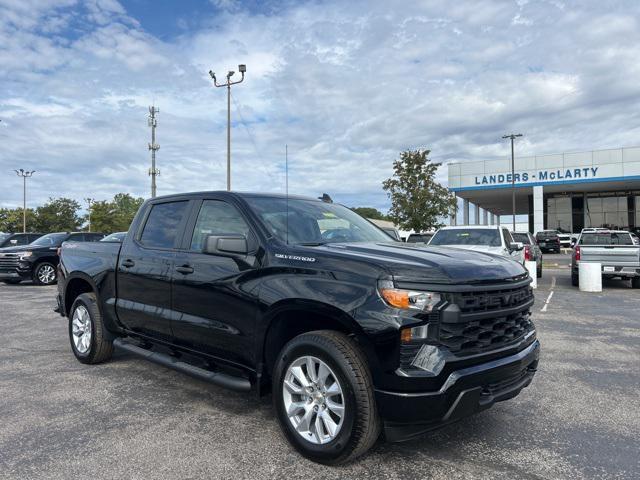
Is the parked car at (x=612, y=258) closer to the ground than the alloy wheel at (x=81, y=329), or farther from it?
farther from it

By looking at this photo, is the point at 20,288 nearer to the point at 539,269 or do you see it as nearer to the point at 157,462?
the point at 157,462

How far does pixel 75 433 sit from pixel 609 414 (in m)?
4.17

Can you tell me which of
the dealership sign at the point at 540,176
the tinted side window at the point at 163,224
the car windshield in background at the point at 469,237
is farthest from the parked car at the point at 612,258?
the dealership sign at the point at 540,176

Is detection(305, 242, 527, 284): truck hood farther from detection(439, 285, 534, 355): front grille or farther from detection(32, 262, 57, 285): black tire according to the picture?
detection(32, 262, 57, 285): black tire

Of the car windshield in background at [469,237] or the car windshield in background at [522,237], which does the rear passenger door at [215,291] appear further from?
the car windshield in background at [522,237]

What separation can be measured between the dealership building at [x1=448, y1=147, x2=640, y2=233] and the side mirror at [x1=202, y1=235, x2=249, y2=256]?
33.3 meters

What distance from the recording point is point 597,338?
703 cm

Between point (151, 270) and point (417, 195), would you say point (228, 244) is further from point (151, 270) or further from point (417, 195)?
point (417, 195)

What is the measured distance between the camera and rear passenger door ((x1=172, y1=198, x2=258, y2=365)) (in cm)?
366

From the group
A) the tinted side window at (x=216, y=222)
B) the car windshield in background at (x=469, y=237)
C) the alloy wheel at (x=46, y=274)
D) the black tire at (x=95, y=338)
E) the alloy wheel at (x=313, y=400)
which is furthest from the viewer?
the alloy wheel at (x=46, y=274)

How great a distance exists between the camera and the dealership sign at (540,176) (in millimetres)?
39062

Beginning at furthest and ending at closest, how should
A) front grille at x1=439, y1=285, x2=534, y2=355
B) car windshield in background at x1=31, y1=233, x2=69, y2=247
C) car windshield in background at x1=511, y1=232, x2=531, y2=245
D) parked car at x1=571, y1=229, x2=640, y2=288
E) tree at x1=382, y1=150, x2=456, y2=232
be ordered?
1. tree at x1=382, y1=150, x2=456, y2=232
2. car windshield in background at x1=511, y1=232, x2=531, y2=245
3. car windshield in background at x1=31, y1=233, x2=69, y2=247
4. parked car at x1=571, y1=229, x2=640, y2=288
5. front grille at x1=439, y1=285, x2=534, y2=355

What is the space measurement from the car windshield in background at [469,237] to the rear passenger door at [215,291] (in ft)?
28.7

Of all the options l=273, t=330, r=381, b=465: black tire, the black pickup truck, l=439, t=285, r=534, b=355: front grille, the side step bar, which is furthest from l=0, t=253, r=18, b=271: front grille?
l=439, t=285, r=534, b=355: front grille
